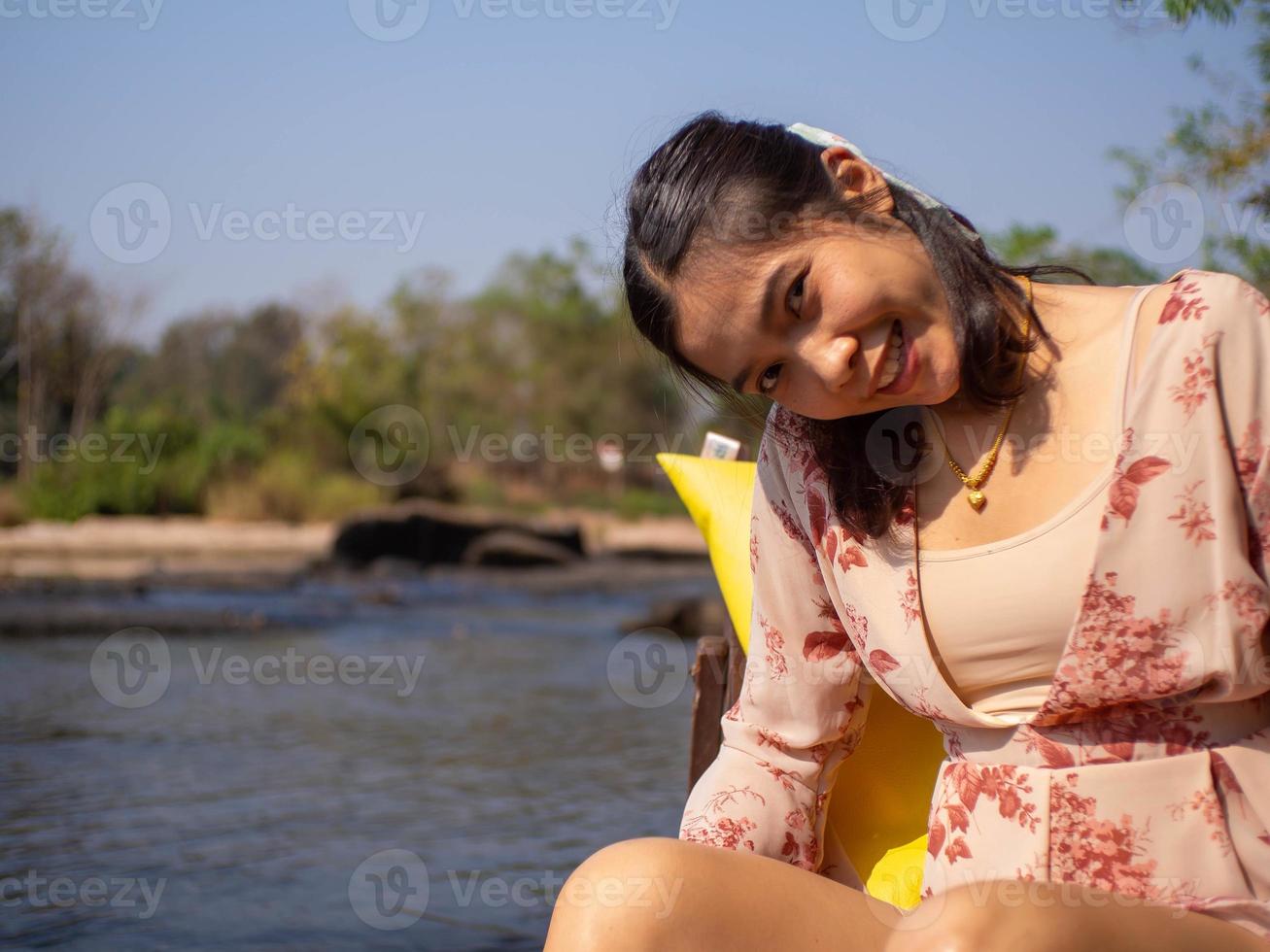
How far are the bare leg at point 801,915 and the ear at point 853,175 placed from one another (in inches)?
28.1

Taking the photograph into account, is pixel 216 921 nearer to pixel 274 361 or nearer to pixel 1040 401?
pixel 1040 401

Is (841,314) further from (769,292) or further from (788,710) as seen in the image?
(788,710)

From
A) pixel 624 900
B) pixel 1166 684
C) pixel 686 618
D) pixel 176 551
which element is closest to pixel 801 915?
pixel 624 900

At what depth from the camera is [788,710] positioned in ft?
5.30

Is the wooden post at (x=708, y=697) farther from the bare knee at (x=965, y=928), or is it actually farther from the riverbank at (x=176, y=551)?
the riverbank at (x=176, y=551)

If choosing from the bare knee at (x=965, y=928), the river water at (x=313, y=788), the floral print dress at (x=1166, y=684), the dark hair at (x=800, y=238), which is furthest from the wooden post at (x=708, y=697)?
the bare knee at (x=965, y=928)

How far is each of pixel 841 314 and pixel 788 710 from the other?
19.7 inches

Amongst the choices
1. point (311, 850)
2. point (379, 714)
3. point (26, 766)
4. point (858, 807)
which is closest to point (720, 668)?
point (858, 807)

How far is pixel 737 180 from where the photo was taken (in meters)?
1.46

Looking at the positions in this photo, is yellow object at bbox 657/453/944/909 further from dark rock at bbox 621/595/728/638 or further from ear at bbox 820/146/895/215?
dark rock at bbox 621/595/728/638

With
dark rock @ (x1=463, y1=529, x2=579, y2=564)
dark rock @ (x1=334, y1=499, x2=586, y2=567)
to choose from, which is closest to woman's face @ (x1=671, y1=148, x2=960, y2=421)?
dark rock @ (x1=334, y1=499, x2=586, y2=567)

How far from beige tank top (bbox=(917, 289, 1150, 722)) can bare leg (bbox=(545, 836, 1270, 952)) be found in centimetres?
23

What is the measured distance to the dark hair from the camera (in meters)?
1.43

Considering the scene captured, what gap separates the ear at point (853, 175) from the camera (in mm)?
1467
